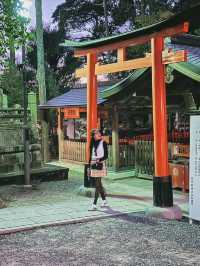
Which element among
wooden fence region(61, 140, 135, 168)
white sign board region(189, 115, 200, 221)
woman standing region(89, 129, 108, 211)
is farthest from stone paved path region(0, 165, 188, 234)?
wooden fence region(61, 140, 135, 168)

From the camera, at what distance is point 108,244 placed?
794cm

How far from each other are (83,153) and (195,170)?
10.7 m

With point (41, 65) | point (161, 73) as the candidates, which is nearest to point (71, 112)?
point (41, 65)

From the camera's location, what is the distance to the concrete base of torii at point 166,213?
9.80 meters

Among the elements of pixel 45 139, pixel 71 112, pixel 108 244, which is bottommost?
pixel 108 244

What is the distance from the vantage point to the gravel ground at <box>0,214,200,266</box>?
7055mm

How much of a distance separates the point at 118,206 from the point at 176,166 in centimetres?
301

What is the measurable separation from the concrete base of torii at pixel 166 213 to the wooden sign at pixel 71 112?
10.3 m

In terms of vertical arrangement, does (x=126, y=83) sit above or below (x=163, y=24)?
below

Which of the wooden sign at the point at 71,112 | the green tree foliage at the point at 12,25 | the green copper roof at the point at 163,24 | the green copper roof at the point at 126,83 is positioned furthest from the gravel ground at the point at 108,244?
the wooden sign at the point at 71,112

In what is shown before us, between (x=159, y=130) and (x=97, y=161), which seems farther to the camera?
(x=97, y=161)

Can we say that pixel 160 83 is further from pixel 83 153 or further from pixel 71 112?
pixel 71 112

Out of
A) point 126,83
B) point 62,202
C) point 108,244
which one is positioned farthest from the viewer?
point 126,83

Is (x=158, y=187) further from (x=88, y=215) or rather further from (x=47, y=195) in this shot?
(x=47, y=195)
